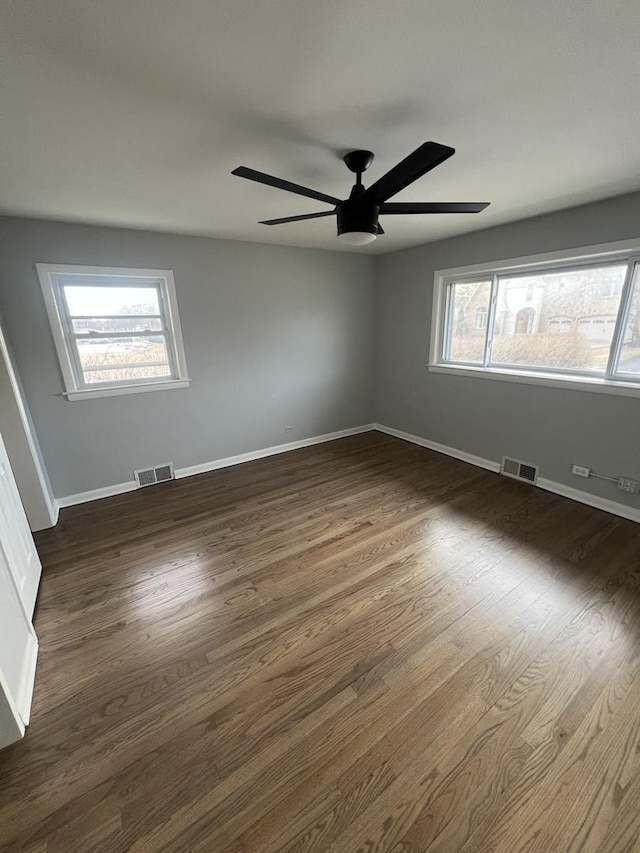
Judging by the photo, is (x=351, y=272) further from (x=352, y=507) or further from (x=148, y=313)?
(x=352, y=507)

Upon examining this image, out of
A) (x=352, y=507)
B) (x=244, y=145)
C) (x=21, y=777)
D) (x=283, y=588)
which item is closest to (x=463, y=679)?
(x=283, y=588)

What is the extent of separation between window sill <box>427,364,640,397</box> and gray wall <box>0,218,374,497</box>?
1550 millimetres

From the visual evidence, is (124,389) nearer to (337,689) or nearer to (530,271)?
(337,689)

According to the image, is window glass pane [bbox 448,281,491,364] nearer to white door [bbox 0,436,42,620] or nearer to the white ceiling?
the white ceiling

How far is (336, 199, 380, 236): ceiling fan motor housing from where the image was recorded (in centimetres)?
165

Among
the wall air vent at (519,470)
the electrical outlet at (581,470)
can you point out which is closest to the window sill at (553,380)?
the electrical outlet at (581,470)

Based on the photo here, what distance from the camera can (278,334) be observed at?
384 cm

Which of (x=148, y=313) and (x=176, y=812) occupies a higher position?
(x=148, y=313)

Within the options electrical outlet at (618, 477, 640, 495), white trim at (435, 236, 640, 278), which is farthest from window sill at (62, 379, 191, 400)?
electrical outlet at (618, 477, 640, 495)

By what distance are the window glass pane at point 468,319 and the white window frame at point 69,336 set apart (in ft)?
9.74

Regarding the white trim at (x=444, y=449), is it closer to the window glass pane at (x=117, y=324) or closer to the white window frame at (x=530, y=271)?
the white window frame at (x=530, y=271)

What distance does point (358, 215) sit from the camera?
1664 mm

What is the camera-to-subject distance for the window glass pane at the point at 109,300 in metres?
2.85

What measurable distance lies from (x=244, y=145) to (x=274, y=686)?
257cm
